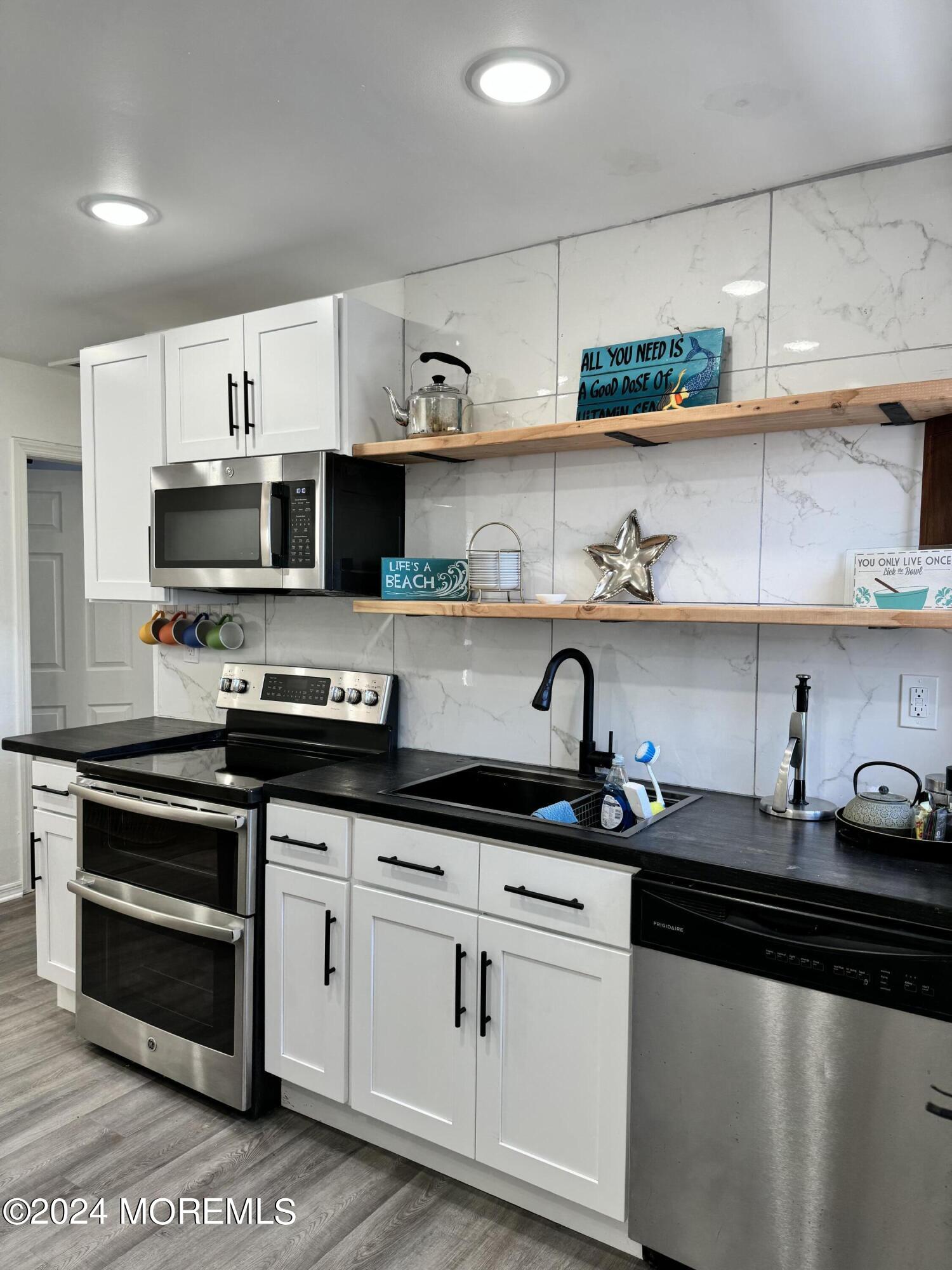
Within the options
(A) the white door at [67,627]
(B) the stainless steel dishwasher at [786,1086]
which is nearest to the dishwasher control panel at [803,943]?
(B) the stainless steel dishwasher at [786,1086]

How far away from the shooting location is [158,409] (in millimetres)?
→ 3010

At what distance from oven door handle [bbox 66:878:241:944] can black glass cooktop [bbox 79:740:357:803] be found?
13.2 inches

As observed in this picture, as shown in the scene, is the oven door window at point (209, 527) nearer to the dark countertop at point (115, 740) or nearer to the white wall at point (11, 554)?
the dark countertop at point (115, 740)

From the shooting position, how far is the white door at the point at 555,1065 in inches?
71.1

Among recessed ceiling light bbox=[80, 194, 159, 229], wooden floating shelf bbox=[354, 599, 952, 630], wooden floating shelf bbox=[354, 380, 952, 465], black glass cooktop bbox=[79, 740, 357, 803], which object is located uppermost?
recessed ceiling light bbox=[80, 194, 159, 229]

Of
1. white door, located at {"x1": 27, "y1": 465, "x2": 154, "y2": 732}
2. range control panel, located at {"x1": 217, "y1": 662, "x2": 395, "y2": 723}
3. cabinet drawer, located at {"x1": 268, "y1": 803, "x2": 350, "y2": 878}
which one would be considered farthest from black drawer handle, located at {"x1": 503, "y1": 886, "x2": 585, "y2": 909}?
white door, located at {"x1": 27, "y1": 465, "x2": 154, "y2": 732}

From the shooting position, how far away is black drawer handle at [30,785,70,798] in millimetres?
2873

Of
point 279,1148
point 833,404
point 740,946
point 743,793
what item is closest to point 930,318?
point 833,404

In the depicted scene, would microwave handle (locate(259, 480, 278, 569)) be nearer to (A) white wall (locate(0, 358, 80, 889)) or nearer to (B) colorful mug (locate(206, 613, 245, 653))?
(B) colorful mug (locate(206, 613, 245, 653))

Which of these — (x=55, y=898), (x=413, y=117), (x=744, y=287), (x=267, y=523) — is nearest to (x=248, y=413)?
(x=267, y=523)

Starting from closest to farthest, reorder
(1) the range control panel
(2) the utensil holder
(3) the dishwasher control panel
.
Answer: (3) the dishwasher control panel, (2) the utensil holder, (1) the range control panel

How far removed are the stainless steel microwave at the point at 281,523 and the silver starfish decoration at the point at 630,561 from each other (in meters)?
0.74

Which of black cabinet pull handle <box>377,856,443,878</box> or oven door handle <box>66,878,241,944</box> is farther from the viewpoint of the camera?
oven door handle <box>66,878,241,944</box>

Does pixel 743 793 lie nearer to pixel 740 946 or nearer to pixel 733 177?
pixel 740 946
